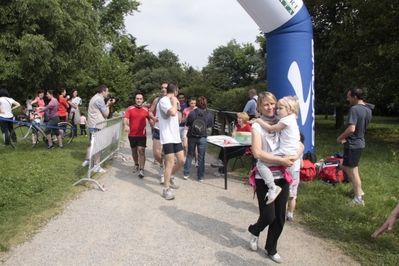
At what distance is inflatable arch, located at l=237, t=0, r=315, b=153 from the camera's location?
21.3ft

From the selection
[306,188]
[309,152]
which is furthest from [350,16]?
[306,188]

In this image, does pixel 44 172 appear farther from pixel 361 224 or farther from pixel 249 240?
pixel 361 224

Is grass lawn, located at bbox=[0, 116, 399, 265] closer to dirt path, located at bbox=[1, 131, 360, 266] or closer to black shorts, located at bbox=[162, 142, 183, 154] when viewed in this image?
dirt path, located at bbox=[1, 131, 360, 266]

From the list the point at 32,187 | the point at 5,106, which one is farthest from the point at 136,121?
the point at 5,106

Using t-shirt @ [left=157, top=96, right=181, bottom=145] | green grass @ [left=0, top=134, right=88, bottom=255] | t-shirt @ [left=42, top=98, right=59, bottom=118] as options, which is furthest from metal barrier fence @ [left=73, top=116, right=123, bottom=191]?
t-shirt @ [left=42, top=98, right=59, bottom=118]

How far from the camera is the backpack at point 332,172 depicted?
21.6ft

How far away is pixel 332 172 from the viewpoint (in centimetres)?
660

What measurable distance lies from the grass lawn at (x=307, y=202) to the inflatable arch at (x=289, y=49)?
1.58m

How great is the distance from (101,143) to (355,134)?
15.9ft

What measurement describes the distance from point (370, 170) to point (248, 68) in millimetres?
44157

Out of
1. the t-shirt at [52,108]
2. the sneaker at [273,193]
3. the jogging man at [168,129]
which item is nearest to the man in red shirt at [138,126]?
the jogging man at [168,129]

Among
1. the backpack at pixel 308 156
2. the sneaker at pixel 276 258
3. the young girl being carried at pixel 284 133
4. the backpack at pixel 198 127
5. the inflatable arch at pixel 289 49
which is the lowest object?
the sneaker at pixel 276 258

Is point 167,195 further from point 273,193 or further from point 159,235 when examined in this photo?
point 273,193

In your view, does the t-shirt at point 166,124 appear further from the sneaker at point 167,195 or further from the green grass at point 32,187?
the green grass at point 32,187
